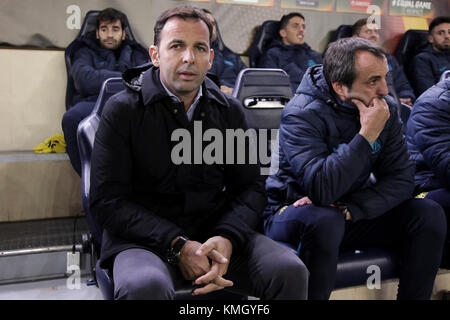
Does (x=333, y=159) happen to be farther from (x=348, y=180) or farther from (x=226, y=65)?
(x=226, y=65)

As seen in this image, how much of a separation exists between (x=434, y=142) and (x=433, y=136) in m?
0.03

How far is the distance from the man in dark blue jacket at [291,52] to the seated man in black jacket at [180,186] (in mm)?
2185

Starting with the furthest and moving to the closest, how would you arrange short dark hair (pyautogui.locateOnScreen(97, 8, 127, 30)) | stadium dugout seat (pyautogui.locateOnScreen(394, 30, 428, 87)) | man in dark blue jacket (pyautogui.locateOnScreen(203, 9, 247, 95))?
stadium dugout seat (pyautogui.locateOnScreen(394, 30, 428, 87)), man in dark blue jacket (pyautogui.locateOnScreen(203, 9, 247, 95)), short dark hair (pyautogui.locateOnScreen(97, 8, 127, 30))

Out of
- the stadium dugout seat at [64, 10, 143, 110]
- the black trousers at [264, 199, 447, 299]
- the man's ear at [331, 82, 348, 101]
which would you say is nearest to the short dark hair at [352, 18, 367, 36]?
the stadium dugout seat at [64, 10, 143, 110]

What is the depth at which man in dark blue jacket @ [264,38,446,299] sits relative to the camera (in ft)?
4.92

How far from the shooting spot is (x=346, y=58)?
1637mm

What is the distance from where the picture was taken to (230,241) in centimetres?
133

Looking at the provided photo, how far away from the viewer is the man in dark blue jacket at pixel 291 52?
358cm

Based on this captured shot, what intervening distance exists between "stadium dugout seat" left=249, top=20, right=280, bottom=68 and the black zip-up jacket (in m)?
2.30

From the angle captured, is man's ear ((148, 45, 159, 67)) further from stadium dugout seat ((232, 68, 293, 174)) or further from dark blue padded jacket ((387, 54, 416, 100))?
dark blue padded jacket ((387, 54, 416, 100))

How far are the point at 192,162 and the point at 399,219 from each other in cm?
77

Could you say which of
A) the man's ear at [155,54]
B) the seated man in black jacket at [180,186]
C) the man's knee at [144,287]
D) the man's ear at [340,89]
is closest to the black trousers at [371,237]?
the seated man in black jacket at [180,186]

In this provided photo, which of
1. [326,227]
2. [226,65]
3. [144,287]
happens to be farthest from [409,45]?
[144,287]

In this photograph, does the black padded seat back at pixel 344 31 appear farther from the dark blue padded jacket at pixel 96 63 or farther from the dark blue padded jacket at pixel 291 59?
the dark blue padded jacket at pixel 96 63
